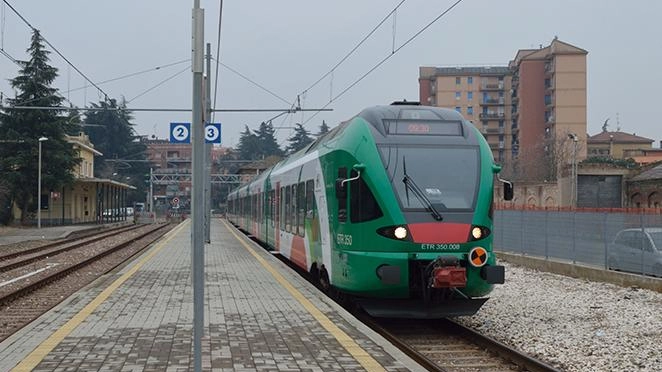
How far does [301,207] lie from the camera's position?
1588 cm

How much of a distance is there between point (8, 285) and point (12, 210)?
43543 mm

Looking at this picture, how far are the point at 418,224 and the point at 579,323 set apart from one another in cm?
366

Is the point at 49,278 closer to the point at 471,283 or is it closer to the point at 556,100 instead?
the point at 471,283

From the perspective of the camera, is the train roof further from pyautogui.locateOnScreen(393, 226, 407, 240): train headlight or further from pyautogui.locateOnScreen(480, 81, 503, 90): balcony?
pyautogui.locateOnScreen(480, 81, 503, 90): balcony

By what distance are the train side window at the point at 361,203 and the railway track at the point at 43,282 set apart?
5.07 metres

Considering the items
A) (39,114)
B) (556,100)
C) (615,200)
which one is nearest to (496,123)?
(556,100)

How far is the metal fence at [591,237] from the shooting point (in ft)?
56.0

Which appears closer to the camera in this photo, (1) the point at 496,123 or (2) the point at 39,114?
(2) the point at 39,114

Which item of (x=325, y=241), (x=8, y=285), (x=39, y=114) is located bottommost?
(x=8, y=285)

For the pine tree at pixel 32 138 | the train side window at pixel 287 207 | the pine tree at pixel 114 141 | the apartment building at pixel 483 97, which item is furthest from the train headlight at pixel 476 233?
the pine tree at pixel 114 141

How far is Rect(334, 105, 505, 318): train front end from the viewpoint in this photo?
10.2 metres

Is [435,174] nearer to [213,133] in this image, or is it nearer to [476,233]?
[476,233]

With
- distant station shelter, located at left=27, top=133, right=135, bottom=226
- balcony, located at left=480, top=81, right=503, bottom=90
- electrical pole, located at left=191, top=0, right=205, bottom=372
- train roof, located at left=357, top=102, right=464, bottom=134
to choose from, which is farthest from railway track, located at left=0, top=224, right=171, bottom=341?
balcony, located at left=480, top=81, right=503, bottom=90

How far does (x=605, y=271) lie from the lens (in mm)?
17781
